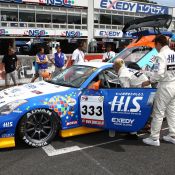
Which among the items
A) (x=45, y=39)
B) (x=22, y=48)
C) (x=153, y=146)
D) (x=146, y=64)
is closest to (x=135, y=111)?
(x=153, y=146)

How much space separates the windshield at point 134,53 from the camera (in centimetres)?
739

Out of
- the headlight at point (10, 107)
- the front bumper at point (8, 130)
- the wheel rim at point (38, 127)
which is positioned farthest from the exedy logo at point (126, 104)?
the front bumper at point (8, 130)

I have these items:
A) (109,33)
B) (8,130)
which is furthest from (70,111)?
(109,33)

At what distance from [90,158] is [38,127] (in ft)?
3.30

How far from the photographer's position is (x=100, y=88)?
5.02 meters

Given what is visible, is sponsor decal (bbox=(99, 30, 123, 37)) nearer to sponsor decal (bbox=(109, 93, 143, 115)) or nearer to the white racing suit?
the white racing suit

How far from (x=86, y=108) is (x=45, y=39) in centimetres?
2915

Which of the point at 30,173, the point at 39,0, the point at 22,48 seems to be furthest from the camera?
the point at 39,0

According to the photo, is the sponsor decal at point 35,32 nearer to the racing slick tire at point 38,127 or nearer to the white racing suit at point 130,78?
the white racing suit at point 130,78

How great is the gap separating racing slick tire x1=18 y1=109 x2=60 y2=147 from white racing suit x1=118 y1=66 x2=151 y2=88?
1.34m

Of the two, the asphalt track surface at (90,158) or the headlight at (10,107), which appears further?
the headlight at (10,107)

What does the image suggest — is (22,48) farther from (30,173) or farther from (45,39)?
(30,173)

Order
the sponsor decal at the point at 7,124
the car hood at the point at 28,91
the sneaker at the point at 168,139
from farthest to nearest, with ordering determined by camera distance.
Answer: the sneaker at the point at 168,139 → the car hood at the point at 28,91 → the sponsor decal at the point at 7,124

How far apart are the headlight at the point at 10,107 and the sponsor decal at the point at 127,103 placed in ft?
4.75
